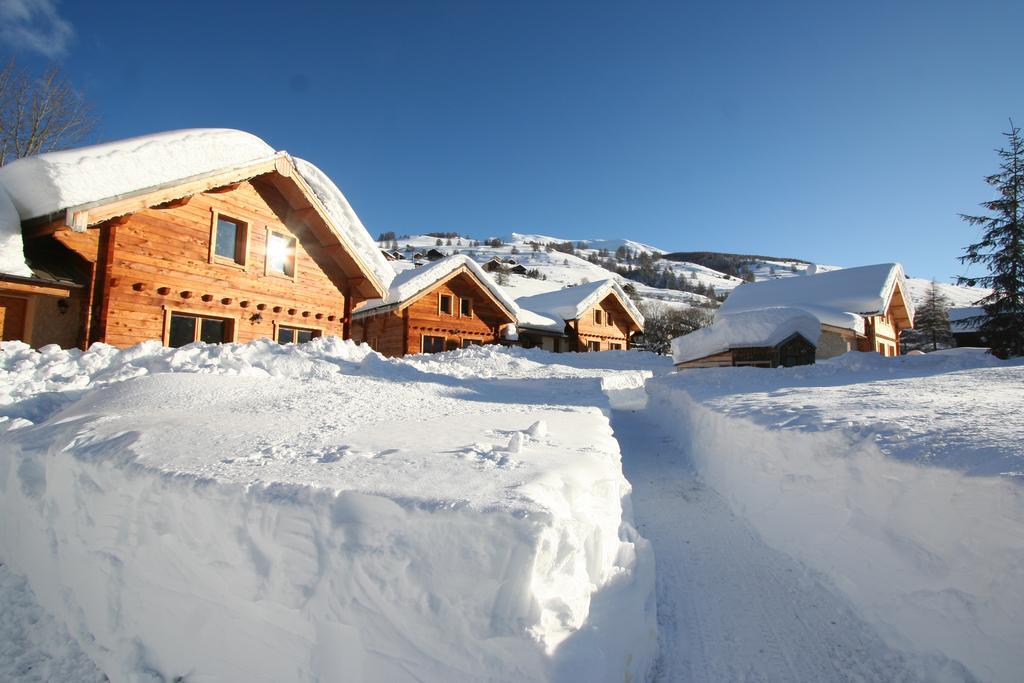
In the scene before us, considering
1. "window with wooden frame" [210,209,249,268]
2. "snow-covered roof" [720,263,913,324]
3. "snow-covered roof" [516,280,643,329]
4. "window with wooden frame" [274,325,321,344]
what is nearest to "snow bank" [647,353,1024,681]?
"window with wooden frame" [274,325,321,344]

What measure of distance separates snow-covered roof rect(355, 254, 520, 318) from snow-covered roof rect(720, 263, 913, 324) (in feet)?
49.7

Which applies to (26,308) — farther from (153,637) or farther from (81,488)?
(153,637)

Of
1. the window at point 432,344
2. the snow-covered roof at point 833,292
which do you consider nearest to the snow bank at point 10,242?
the window at point 432,344

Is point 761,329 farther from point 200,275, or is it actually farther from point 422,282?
point 200,275

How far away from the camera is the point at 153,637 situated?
2.80m

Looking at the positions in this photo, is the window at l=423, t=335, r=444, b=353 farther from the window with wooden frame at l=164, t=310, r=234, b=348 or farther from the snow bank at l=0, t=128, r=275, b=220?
the snow bank at l=0, t=128, r=275, b=220

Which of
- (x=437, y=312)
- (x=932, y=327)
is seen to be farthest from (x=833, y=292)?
(x=932, y=327)

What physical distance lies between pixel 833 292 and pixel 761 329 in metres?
12.3

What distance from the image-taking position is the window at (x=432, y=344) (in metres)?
19.5

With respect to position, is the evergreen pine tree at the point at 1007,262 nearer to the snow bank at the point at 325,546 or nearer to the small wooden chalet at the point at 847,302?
the small wooden chalet at the point at 847,302

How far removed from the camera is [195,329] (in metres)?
10.5

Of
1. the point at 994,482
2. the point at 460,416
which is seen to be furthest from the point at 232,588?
the point at 994,482

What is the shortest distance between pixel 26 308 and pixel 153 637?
8.80 meters

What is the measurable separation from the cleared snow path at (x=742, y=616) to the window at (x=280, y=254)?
10589mm
